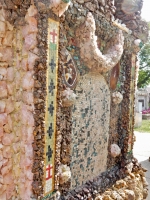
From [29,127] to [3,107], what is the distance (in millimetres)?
331

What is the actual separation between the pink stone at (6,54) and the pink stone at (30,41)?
198mm

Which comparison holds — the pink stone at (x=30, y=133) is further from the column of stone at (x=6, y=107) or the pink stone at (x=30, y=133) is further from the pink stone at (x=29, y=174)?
the pink stone at (x=29, y=174)

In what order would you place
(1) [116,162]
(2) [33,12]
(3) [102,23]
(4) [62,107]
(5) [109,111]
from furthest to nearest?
(1) [116,162]
(5) [109,111]
(3) [102,23]
(4) [62,107]
(2) [33,12]

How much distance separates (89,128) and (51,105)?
42.6 inches

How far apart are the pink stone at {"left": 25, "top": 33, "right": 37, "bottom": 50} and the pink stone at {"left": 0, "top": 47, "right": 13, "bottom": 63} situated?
198mm

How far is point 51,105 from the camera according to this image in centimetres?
281

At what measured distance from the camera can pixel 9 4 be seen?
264cm

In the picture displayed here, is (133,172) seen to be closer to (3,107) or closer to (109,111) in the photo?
(109,111)

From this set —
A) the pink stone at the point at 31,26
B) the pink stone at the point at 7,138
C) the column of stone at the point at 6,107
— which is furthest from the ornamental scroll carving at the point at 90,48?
the pink stone at the point at 7,138

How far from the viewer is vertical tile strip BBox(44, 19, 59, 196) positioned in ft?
8.99

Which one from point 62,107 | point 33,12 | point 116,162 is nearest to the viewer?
point 33,12

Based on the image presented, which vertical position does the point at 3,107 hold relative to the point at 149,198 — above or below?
above

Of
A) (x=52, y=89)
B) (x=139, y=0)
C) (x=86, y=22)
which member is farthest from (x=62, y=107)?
(x=139, y=0)

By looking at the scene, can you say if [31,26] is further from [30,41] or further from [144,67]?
[144,67]
